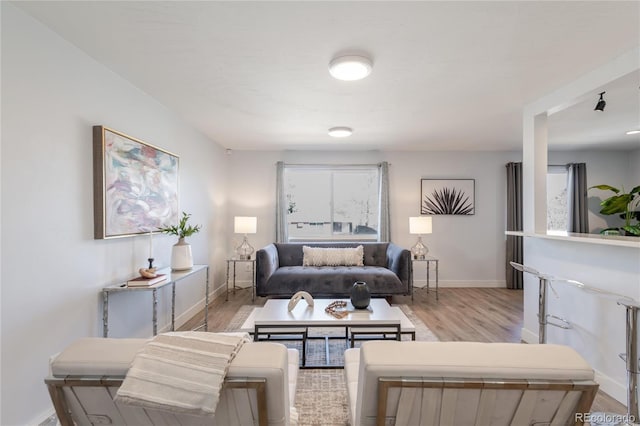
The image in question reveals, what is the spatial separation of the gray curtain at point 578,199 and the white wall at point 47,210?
6.60 m

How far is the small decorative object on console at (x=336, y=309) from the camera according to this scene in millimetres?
2535

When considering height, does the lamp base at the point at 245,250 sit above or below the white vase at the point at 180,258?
below

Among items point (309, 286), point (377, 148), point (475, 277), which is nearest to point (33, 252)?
point (309, 286)

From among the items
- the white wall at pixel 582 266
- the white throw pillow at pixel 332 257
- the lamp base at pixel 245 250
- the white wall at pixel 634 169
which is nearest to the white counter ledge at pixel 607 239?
the white wall at pixel 582 266

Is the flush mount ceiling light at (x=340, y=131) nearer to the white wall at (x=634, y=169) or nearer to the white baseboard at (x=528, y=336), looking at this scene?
the white baseboard at (x=528, y=336)

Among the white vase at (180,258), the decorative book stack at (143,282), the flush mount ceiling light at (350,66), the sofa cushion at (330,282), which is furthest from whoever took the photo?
the sofa cushion at (330,282)

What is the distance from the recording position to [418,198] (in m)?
5.29

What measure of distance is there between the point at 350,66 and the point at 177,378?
6.60 feet

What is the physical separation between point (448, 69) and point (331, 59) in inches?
36.0

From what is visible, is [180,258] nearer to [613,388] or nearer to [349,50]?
[349,50]

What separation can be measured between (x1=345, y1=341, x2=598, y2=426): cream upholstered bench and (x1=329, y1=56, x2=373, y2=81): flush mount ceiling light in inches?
70.2

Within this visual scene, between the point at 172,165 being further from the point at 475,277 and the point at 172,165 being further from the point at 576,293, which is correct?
the point at 475,277

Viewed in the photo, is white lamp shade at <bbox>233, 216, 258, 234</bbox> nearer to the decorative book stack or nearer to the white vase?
the white vase

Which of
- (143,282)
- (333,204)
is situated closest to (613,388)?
(143,282)
